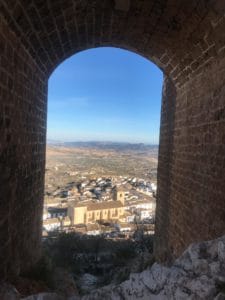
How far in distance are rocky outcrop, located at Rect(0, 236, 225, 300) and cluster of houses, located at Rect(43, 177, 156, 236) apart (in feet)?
63.2

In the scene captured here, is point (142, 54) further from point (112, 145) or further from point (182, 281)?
point (112, 145)

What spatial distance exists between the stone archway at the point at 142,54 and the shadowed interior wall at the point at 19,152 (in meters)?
0.01

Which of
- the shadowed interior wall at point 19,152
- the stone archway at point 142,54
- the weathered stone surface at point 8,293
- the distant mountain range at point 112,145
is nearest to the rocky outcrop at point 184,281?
the weathered stone surface at point 8,293

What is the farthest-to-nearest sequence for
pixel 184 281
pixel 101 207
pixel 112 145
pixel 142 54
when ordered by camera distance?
1. pixel 112 145
2. pixel 101 207
3. pixel 142 54
4. pixel 184 281

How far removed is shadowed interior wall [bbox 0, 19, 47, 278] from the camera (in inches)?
169

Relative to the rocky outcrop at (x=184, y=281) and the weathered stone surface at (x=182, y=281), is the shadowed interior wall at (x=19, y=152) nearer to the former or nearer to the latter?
the rocky outcrop at (x=184, y=281)

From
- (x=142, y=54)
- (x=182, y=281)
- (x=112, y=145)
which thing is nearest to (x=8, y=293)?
(x=182, y=281)

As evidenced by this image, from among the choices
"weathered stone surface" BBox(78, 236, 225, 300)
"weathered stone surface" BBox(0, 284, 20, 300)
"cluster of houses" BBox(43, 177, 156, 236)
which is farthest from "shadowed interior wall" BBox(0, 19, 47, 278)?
"cluster of houses" BBox(43, 177, 156, 236)

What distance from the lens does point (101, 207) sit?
29.8 meters

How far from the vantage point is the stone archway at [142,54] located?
453cm

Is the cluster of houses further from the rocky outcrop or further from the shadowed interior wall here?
the rocky outcrop

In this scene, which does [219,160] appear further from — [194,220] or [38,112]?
[38,112]

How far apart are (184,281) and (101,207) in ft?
88.6

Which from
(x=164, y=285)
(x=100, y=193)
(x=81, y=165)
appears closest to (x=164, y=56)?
(x=164, y=285)
